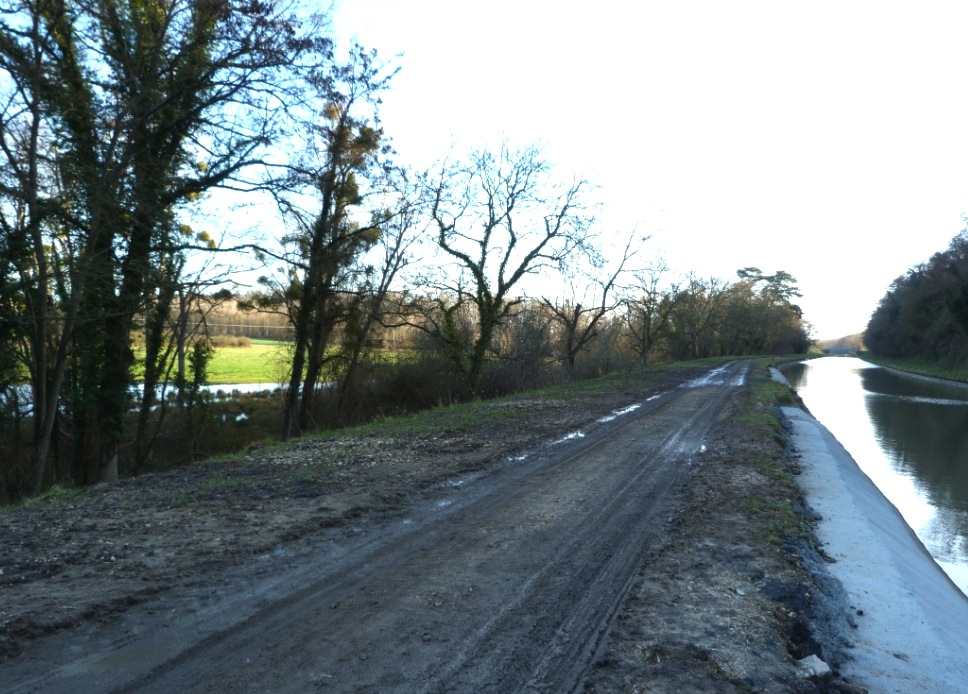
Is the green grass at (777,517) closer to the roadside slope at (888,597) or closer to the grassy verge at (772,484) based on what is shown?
the grassy verge at (772,484)

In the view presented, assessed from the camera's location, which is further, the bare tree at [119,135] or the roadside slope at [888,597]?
the bare tree at [119,135]

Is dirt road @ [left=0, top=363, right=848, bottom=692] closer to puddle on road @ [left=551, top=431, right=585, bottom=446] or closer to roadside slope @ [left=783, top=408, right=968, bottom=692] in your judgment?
roadside slope @ [left=783, top=408, right=968, bottom=692]

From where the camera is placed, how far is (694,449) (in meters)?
11.6

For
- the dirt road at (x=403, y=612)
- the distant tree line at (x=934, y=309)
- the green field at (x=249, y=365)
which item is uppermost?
the distant tree line at (x=934, y=309)

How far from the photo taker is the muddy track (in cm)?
362

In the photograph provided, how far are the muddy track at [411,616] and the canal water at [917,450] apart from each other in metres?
6.34

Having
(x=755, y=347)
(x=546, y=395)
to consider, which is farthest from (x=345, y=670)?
(x=755, y=347)

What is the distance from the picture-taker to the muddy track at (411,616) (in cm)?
362

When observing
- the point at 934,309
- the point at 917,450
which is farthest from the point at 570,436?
the point at 934,309

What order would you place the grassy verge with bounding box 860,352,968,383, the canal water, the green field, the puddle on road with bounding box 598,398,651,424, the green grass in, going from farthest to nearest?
the grassy verge with bounding box 860,352,968,383, the green field, the puddle on road with bounding box 598,398,651,424, the canal water, the green grass

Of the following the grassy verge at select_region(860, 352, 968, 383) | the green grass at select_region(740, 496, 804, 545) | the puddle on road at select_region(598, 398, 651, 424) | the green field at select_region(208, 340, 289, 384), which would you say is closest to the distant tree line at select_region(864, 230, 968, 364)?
the grassy verge at select_region(860, 352, 968, 383)

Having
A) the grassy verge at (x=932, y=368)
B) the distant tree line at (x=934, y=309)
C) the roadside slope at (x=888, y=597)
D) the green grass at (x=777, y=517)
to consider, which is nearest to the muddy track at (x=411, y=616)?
the green grass at (x=777, y=517)

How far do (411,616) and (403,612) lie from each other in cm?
8

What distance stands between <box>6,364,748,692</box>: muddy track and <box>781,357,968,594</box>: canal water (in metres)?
6.34
